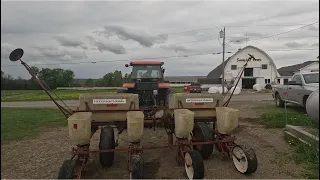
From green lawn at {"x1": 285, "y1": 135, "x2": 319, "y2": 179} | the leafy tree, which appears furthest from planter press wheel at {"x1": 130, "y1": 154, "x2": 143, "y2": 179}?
the leafy tree

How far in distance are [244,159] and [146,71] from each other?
680cm

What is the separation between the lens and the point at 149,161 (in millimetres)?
6277

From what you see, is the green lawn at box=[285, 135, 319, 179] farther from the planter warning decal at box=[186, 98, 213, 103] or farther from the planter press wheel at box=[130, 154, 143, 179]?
the planter press wheel at box=[130, 154, 143, 179]

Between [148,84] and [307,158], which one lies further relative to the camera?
[148,84]

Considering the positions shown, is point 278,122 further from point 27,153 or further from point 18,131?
point 18,131

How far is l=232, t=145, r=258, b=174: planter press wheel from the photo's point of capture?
16.6 feet

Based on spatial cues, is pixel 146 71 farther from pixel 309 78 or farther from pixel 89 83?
pixel 89 83

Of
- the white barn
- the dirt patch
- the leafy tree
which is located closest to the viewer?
the dirt patch

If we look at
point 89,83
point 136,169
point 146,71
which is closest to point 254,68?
point 89,83

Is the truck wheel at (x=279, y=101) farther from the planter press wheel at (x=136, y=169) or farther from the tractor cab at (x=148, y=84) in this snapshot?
the planter press wheel at (x=136, y=169)

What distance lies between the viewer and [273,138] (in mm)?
8219

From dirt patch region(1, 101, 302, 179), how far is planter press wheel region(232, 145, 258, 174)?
0.39 feet

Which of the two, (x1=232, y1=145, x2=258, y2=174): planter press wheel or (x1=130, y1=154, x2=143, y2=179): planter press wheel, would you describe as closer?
(x1=130, y1=154, x2=143, y2=179): planter press wheel

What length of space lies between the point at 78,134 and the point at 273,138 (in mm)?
5792
